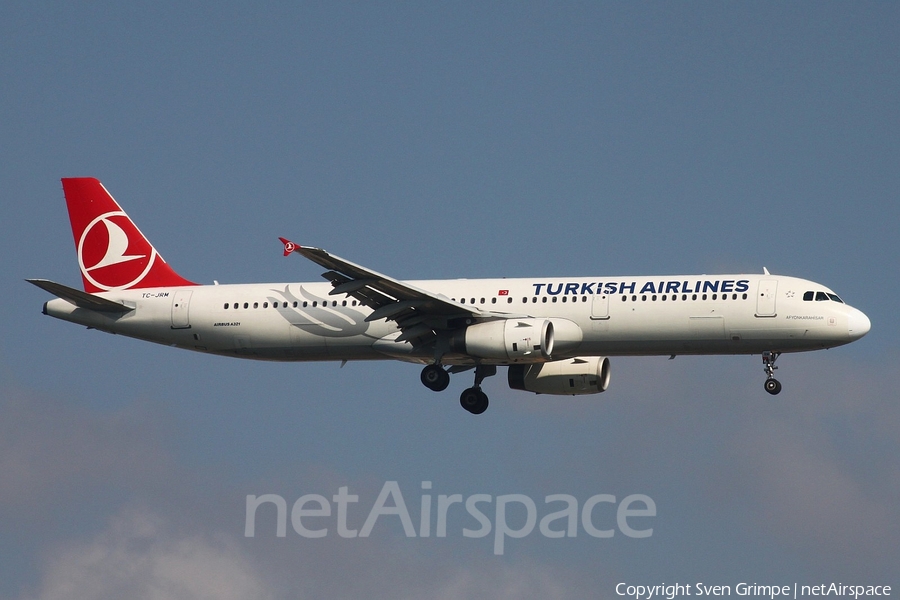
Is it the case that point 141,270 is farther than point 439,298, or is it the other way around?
point 141,270

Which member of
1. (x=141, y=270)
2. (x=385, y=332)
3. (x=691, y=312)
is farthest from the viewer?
(x=141, y=270)

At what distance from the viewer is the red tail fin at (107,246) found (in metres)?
59.5

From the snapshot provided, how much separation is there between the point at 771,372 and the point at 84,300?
86.0 ft

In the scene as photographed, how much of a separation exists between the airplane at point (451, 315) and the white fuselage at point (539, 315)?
0.05 metres

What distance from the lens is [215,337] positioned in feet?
187

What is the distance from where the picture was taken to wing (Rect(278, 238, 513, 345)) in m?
50.8

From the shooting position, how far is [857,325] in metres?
51.2

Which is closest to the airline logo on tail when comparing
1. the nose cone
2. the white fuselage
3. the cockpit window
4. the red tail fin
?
the red tail fin

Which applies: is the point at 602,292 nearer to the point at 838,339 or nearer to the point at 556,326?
the point at 556,326

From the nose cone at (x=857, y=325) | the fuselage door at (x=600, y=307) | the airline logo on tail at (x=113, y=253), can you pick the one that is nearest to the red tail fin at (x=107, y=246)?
the airline logo on tail at (x=113, y=253)

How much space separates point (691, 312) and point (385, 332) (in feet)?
37.9

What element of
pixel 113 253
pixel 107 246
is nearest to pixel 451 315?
pixel 113 253

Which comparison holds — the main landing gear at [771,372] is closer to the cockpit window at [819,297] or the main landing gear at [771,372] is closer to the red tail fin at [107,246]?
the cockpit window at [819,297]

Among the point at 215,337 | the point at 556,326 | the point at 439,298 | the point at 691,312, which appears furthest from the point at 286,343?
the point at 691,312
